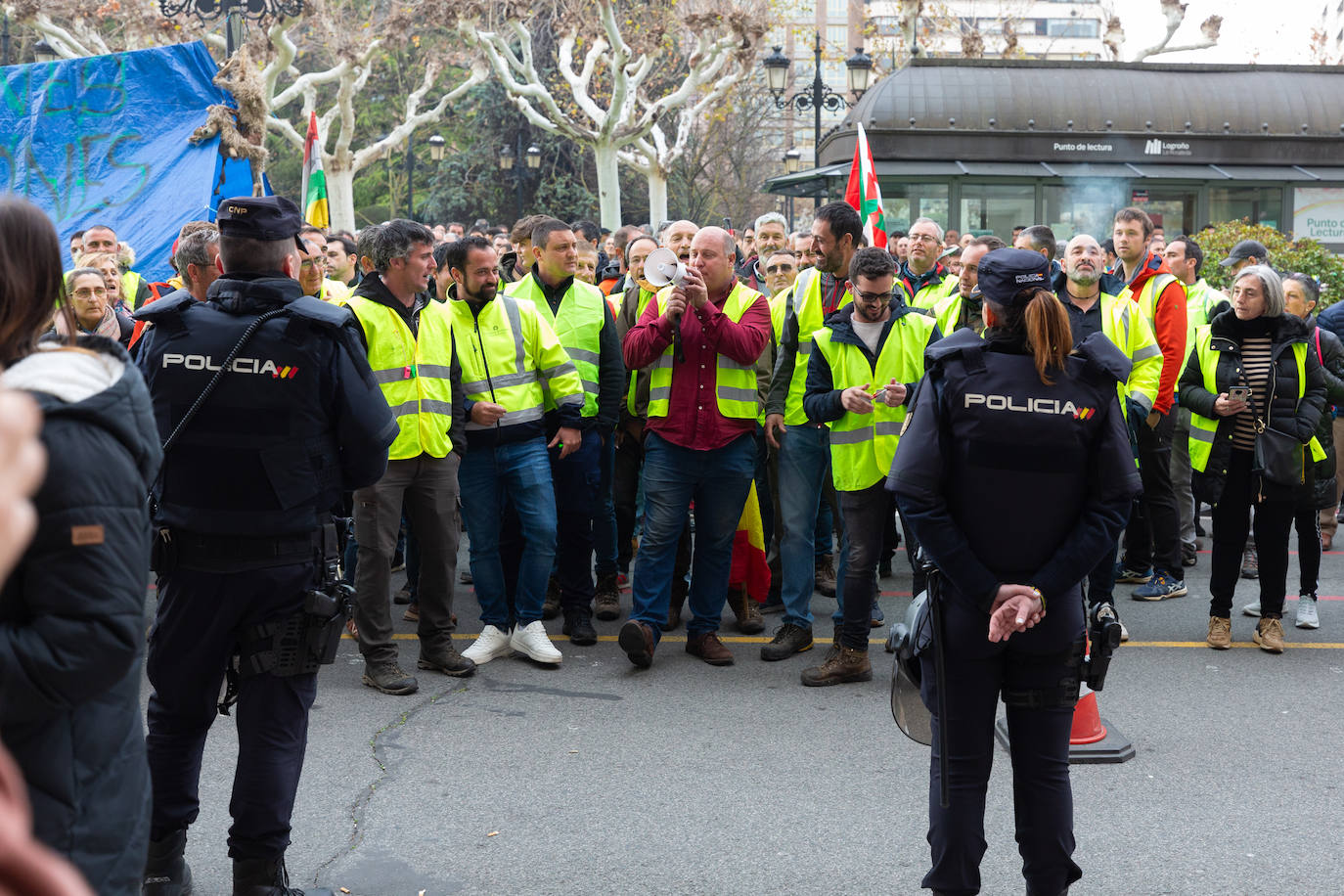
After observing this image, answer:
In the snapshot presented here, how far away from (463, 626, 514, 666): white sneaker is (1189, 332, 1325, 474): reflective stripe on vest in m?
3.80

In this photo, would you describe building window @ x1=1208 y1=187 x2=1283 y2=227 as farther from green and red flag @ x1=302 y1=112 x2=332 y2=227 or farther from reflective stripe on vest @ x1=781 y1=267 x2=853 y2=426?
reflective stripe on vest @ x1=781 y1=267 x2=853 y2=426

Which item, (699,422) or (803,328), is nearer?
(699,422)

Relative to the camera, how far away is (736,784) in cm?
499

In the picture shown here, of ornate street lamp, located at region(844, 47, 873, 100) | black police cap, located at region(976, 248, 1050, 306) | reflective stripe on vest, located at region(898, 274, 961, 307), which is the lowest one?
reflective stripe on vest, located at region(898, 274, 961, 307)

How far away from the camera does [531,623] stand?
675 centimetres

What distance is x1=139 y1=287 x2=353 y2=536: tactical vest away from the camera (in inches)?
148

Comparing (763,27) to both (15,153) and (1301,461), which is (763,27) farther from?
(1301,461)

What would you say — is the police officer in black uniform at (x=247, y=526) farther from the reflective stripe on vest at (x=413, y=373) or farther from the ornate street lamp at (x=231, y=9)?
the ornate street lamp at (x=231, y=9)

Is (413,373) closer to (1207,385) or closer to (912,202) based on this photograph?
(1207,385)

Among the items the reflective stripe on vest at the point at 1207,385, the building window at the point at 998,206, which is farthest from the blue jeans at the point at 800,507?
the building window at the point at 998,206

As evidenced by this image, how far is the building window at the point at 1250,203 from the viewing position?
22.4 metres

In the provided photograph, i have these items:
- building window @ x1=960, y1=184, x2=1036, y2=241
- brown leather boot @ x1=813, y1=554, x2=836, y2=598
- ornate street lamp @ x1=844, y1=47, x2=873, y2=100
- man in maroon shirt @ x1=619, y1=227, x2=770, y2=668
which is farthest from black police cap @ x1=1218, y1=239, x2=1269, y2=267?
ornate street lamp @ x1=844, y1=47, x2=873, y2=100

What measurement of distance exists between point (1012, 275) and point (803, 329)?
335cm

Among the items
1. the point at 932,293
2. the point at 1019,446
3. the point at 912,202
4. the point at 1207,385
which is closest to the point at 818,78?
the point at 912,202
